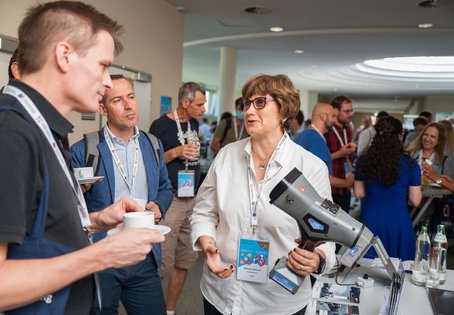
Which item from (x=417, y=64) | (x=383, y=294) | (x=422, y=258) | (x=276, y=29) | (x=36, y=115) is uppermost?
(x=417, y=64)

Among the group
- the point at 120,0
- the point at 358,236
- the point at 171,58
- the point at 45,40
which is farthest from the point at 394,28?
the point at 45,40

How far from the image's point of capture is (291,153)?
1.55 meters

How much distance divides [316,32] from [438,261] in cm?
486

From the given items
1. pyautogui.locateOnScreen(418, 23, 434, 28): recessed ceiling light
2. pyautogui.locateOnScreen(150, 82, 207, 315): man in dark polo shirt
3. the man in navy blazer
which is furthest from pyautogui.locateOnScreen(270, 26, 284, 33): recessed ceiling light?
the man in navy blazer

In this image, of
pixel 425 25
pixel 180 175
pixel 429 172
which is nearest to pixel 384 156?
pixel 429 172

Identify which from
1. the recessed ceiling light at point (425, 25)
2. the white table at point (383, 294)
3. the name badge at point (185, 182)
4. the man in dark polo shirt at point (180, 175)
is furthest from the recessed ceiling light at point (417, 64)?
the white table at point (383, 294)

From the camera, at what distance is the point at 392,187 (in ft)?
8.82

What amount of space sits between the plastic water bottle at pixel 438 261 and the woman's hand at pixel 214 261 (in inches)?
41.0

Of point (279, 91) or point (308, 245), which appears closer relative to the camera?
point (308, 245)

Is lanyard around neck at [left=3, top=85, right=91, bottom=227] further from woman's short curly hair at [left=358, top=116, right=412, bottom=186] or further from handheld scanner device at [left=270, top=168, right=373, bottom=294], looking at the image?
woman's short curly hair at [left=358, top=116, right=412, bottom=186]

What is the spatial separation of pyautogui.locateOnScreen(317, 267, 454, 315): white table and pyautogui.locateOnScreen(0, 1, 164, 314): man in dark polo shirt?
1.10 m

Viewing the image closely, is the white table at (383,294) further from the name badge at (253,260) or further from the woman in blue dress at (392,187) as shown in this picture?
the woman in blue dress at (392,187)

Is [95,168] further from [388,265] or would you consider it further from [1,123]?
[388,265]

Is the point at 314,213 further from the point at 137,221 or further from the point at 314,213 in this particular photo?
the point at 137,221
